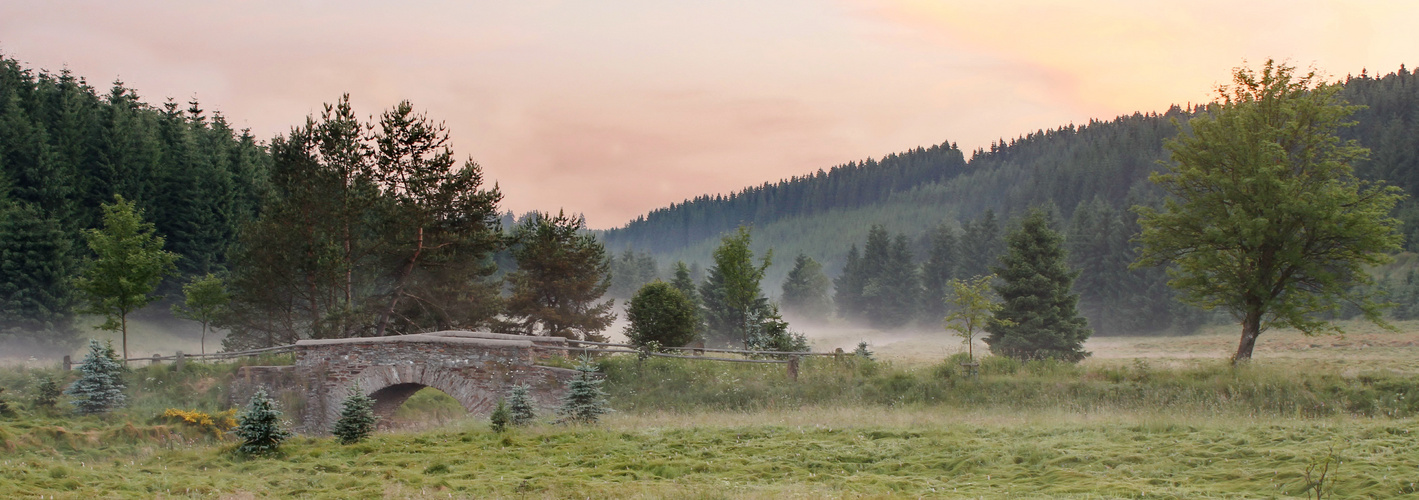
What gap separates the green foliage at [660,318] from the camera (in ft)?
108

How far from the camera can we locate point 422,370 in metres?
23.6

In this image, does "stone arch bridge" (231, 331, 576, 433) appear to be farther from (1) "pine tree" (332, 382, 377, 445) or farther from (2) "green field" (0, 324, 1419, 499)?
(1) "pine tree" (332, 382, 377, 445)

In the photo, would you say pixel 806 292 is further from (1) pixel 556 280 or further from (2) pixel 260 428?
(2) pixel 260 428

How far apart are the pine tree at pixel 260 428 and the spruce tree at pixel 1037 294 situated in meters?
28.1

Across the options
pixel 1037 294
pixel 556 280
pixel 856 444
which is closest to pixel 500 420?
pixel 856 444

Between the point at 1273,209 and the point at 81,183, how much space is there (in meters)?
62.8

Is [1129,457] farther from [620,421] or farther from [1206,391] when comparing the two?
[620,421]

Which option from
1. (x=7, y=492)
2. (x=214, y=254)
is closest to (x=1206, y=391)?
(x=7, y=492)

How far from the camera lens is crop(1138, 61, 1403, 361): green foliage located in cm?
2167

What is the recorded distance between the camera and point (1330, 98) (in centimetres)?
2234

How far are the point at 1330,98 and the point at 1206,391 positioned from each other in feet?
30.7

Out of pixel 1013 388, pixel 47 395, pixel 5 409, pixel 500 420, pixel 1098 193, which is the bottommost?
pixel 1013 388

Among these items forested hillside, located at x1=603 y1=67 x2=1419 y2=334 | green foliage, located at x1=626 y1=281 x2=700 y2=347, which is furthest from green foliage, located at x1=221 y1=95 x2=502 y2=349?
forested hillside, located at x1=603 y1=67 x2=1419 y2=334

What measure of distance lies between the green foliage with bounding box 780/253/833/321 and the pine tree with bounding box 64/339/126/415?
72998 mm
